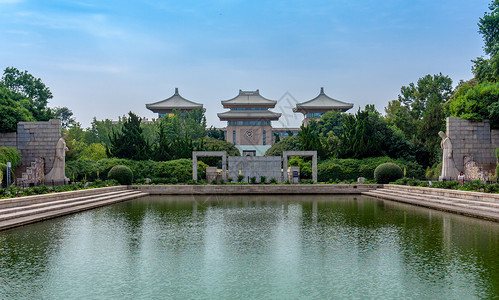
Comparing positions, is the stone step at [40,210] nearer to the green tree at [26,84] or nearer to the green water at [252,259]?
the green water at [252,259]

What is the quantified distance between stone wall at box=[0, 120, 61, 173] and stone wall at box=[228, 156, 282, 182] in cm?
1022

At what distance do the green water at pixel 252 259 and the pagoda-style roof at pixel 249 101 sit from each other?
158 ft

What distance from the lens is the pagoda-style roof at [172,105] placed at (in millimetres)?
62406

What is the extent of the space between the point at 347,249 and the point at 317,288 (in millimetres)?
2281

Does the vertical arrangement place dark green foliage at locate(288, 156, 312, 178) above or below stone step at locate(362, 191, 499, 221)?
above

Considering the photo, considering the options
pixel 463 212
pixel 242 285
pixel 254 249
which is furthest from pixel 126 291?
pixel 463 212

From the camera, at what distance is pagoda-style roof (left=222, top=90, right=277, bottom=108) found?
5828 cm

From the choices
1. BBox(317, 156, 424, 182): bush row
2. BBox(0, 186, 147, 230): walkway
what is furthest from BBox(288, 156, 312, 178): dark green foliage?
BBox(0, 186, 147, 230): walkway

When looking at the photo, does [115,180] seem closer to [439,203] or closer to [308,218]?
[308,218]

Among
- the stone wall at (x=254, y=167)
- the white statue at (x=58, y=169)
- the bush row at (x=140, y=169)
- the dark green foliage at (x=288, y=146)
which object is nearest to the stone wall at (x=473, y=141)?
the stone wall at (x=254, y=167)

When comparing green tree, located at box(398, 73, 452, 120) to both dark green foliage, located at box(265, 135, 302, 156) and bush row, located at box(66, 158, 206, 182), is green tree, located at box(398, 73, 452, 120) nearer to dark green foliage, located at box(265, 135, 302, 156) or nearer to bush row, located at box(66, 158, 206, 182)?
dark green foliage, located at box(265, 135, 302, 156)

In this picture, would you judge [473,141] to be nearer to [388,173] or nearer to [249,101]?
[388,173]

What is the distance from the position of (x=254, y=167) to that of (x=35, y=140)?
41.7ft

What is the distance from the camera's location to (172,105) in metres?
62.8
